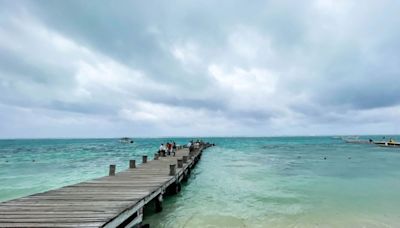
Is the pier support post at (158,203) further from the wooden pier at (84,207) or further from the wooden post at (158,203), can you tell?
the wooden pier at (84,207)

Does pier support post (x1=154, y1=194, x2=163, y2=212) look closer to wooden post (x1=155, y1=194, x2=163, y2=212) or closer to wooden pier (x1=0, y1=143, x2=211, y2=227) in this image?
wooden post (x1=155, y1=194, x2=163, y2=212)

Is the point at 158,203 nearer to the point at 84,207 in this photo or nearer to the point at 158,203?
the point at 158,203

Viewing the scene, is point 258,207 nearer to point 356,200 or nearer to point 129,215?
point 356,200

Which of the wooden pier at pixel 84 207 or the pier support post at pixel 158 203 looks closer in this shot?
the wooden pier at pixel 84 207

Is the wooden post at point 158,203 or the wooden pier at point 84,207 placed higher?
the wooden pier at point 84,207

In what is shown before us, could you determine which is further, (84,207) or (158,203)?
(158,203)

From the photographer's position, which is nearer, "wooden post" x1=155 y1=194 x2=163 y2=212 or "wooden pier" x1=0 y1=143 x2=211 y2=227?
"wooden pier" x1=0 y1=143 x2=211 y2=227

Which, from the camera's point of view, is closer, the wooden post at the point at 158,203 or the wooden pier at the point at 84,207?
the wooden pier at the point at 84,207

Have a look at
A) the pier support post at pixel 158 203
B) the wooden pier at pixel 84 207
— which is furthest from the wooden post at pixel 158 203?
the wooden pier at pixel 84 207

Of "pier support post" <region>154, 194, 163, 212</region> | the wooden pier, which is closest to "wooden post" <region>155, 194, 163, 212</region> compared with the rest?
"pier support post" <region>154, 194, 163, 212</region>

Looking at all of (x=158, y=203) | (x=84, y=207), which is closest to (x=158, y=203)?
(x=158, y=203)

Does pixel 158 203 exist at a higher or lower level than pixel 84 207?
lower

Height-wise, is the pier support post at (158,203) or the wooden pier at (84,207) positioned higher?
the wooden pier at (84,207)

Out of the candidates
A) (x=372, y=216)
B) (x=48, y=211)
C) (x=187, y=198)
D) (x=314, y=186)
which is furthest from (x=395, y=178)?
(x=48, y=211)
